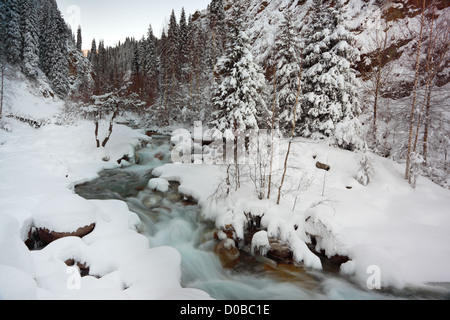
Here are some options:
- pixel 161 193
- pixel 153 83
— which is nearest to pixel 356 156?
pixel 161 193

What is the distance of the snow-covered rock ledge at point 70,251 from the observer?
4461 mm

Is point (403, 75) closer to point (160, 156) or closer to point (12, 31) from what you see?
point (160, 156)

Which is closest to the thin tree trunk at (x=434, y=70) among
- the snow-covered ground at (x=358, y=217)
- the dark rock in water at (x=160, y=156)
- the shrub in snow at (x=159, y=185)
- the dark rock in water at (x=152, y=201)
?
the snow-covered ground at (x=358, y=217)

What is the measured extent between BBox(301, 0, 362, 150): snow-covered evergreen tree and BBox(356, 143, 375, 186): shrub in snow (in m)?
2.31

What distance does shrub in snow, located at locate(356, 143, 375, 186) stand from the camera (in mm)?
10288

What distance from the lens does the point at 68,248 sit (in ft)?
19.4

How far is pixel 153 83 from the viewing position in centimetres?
3450

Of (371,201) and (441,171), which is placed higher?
(441,171)

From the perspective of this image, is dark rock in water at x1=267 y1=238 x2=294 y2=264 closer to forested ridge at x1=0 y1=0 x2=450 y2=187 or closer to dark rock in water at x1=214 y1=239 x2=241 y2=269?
dark rock in water at x1=214 y1=239 x2=241 y2=269

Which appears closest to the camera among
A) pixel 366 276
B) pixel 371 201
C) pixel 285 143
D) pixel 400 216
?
pixel 366 276

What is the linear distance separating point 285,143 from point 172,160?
958 centimetres

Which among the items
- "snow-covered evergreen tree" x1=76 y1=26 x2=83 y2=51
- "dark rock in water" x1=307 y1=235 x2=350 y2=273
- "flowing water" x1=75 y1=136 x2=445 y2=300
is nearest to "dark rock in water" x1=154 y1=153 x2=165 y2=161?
"flowing water" x1=75 y1=136 x2=445 y2=300

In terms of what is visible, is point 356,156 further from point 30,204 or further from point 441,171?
point 30,204

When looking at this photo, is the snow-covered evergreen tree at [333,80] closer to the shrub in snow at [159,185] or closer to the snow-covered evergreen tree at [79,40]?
the shrub in snow at [159,185]
